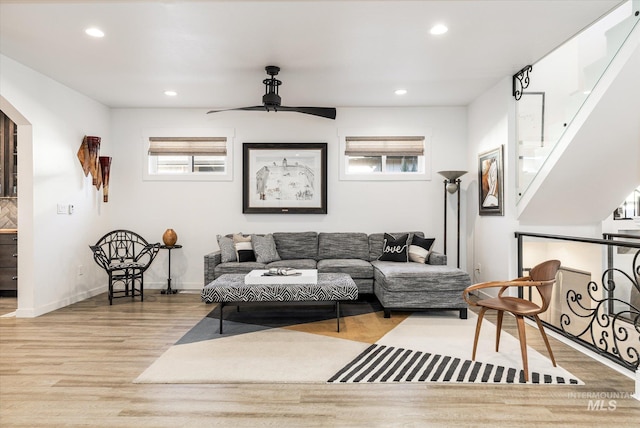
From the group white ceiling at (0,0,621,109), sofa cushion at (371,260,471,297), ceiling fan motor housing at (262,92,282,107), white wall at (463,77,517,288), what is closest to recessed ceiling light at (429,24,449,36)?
white ceiling at (0,0,621,109)

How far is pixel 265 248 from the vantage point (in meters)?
5.36

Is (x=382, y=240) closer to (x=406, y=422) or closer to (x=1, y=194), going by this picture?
(x=406, y=422)

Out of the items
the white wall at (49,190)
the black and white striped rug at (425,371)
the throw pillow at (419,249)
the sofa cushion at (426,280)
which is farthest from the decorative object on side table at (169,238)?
the black and white striped rug at (425,371)

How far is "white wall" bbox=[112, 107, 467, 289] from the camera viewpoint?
Answer: 19.6ft

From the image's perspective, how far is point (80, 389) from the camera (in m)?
2.55

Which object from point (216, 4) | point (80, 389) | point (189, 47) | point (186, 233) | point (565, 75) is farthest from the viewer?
point (186, 233)

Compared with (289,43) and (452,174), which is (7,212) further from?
(452,174)

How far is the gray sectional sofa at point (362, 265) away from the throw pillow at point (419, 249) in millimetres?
95

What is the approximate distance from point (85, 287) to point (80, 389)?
325 cm

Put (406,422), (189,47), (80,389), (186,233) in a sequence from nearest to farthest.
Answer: (406,422), (80,389), (189,47), (186,233)

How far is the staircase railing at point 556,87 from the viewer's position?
360 cm

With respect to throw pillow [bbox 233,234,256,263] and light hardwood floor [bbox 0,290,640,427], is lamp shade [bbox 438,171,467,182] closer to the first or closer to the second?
light hardwood floor [bbox 0,290,640,427]

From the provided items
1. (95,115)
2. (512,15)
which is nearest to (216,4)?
(512,15)

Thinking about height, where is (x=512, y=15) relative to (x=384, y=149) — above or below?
above
